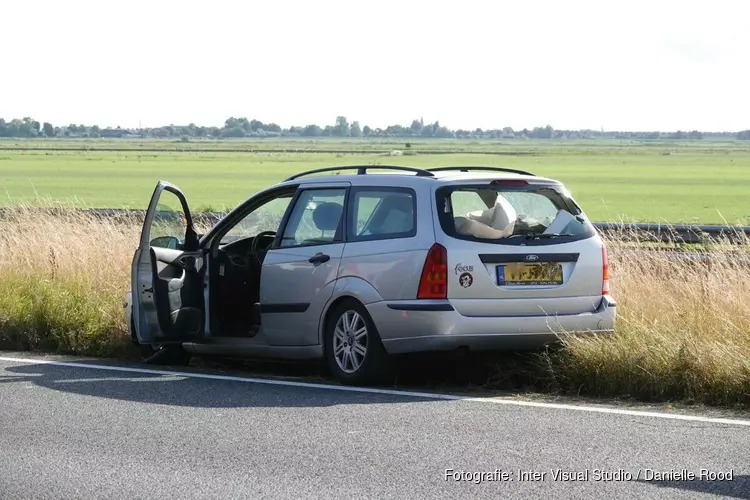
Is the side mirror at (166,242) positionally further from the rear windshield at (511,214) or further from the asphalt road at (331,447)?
the rear windshield at (511,214)

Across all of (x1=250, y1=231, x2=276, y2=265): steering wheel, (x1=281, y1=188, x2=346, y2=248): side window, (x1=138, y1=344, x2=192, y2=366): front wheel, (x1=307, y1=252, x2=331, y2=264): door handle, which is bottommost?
(x1=138, y1=344, x2=192, y2=366): front wheel

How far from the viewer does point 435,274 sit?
29.1ft

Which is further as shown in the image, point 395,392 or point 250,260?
point 250,260

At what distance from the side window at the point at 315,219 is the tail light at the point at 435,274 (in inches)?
41.2

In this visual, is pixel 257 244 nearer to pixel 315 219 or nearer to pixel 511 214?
pixel 315 219

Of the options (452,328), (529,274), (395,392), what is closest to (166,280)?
(395,392)

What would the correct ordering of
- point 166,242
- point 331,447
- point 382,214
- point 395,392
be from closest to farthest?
point 331,447, point 395,392, point 382,214, point 166,242

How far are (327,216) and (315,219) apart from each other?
0.15 meters

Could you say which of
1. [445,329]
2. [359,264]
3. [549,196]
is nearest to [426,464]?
[445,329]

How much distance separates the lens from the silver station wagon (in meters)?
8.93

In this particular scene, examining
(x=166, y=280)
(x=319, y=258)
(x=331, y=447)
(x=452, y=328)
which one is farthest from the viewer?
(x=166, y=280)

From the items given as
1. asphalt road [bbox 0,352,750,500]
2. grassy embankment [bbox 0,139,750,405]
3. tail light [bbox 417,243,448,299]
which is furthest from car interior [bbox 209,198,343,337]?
tail light [bbox 417,243,448,299]

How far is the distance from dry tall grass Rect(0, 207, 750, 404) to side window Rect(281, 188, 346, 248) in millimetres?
1899

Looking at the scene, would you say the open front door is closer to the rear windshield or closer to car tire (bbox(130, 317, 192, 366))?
car tire (bbox(130, 317, 192, 366))
